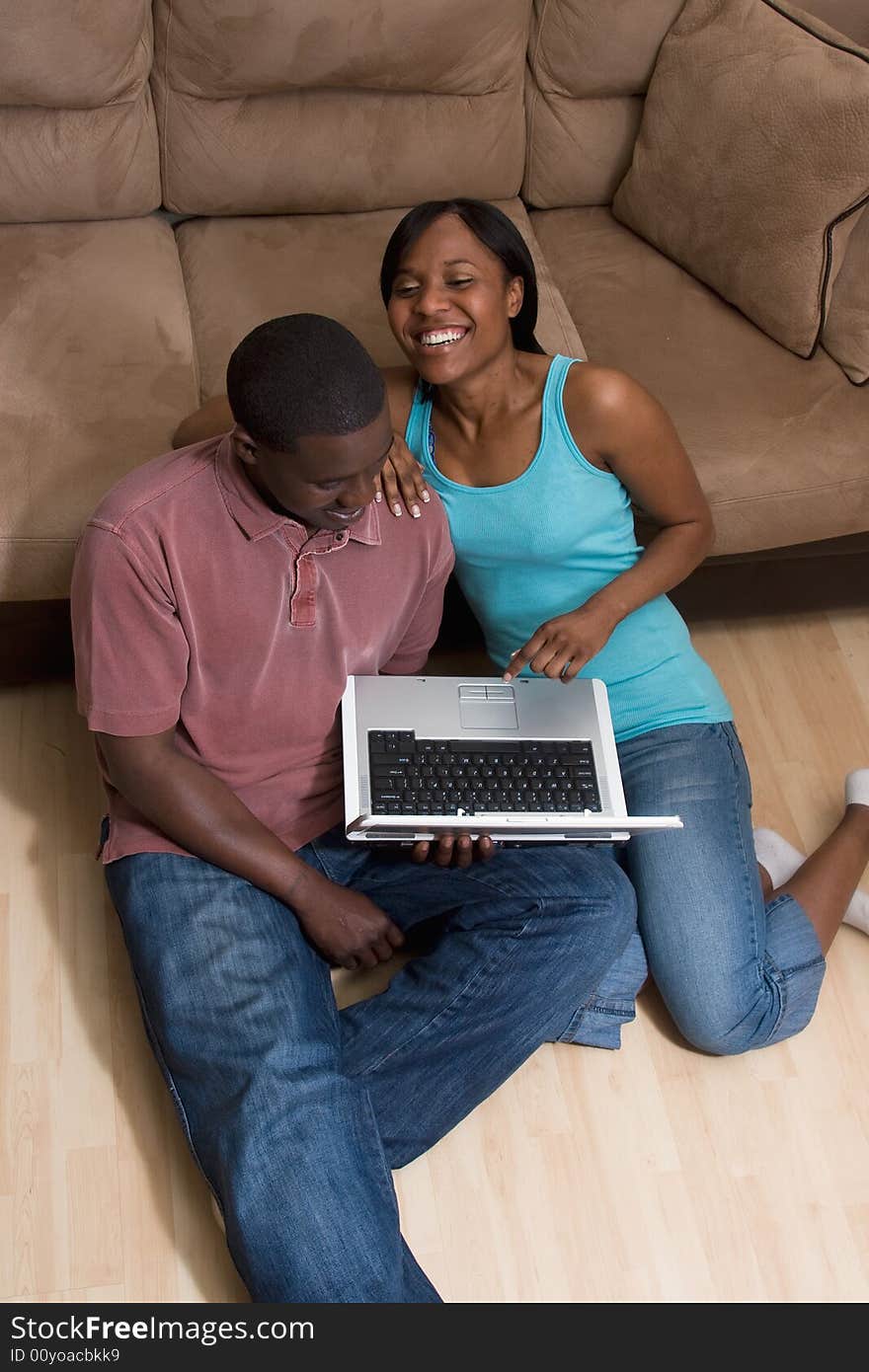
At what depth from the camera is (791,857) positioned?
2.01 meters

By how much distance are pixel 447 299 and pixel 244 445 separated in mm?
378

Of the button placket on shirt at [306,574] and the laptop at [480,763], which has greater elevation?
the button placket on shirt at [306,574]

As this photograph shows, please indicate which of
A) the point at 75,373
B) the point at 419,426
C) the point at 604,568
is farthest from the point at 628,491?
the point at 75,373

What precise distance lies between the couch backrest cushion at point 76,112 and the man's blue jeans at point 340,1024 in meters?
1.14

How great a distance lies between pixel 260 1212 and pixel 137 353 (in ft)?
4.07

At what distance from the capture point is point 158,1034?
63.7 inches

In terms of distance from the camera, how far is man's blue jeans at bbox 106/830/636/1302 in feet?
4.85

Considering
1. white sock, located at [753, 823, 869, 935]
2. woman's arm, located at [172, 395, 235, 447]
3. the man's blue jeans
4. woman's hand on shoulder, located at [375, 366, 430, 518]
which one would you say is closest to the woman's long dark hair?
woman's hand on shoulder, located at [375, 366, 430, 518]

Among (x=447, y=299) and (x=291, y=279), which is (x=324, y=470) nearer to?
(x=447, y=299)

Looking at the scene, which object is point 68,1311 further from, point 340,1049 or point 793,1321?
point 793,1321

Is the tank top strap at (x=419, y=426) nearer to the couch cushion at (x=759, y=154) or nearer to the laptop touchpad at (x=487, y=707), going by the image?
the laptop touchpad at (x=487, y=707)

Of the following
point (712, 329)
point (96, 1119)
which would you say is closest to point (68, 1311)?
point (96, 1119)

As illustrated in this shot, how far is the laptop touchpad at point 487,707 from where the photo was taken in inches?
68.2

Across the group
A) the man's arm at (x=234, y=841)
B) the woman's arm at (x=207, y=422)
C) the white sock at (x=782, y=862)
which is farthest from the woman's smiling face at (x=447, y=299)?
the white sock at (x=782, y=862)
